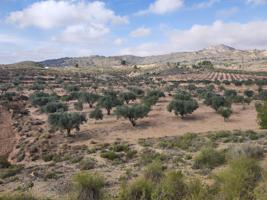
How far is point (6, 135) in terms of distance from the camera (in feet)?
141

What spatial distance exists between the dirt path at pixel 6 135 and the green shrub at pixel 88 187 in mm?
24123

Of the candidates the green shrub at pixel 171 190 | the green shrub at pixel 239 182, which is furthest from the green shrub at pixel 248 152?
the green shrub at pixel 171 190

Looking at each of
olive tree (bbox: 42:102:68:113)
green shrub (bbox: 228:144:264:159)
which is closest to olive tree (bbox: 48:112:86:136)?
olive tree (bbox: 42:102:68:113)

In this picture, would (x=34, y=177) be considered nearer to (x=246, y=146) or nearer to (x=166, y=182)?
(x=166, y=182)

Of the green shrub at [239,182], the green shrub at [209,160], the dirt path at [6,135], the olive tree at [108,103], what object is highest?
the green shrub at [239,182]

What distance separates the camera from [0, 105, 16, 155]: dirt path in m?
37.1

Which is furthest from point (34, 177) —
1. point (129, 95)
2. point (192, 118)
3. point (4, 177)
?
point (129, 95)

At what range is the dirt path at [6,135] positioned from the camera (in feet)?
122

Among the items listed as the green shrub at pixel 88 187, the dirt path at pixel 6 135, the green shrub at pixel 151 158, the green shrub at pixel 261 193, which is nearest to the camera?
the green shrub at pixel 261 193

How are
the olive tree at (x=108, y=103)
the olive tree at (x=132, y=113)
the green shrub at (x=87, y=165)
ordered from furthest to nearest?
the olive tree at (x=108, y=103)
the olive tree at (x=132, y=113)
the green shrub at (x=87, y=165)

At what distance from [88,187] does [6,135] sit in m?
32.7

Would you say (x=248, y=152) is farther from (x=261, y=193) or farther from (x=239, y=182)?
(x=261, y=193)

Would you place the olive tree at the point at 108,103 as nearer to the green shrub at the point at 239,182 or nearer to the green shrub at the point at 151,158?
the green shrub at the point at 151,158

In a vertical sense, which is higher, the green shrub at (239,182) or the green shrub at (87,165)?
the green shrub at (239,182)
